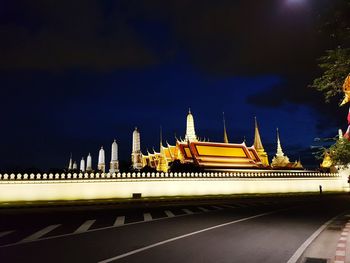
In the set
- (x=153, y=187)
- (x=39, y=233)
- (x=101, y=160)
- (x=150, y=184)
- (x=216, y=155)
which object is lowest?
(x=39, y=233)

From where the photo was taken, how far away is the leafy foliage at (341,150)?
10295 mm

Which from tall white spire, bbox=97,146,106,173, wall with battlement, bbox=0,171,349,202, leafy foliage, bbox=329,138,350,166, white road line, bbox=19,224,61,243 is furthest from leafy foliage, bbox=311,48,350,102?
tall white spire, bbox=97,146,106,173

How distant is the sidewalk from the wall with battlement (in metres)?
22.0

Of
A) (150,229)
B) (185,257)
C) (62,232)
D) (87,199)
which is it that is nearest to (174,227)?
(150,229)

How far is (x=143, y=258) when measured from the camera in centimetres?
745

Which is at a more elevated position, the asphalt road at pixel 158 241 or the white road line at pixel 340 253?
the asphalt road at pixel 158 241

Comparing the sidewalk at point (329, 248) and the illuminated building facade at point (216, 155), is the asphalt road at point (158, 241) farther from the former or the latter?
the illuminated building facade at point (216, 155)

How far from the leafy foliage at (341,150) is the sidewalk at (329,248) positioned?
2.40 metres

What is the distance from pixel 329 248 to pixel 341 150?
3263 mm

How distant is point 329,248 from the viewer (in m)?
8.51

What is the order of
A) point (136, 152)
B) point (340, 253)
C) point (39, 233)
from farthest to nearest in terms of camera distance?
point (136, 152)
point (39, 233)
point (340, 253)

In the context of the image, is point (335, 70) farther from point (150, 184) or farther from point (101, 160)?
point (101, 160)

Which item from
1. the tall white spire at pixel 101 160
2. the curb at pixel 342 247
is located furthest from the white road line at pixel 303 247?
the tall white spire at pixel 101 160

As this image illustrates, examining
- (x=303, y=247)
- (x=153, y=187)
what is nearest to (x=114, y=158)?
(x=153, y=187)
